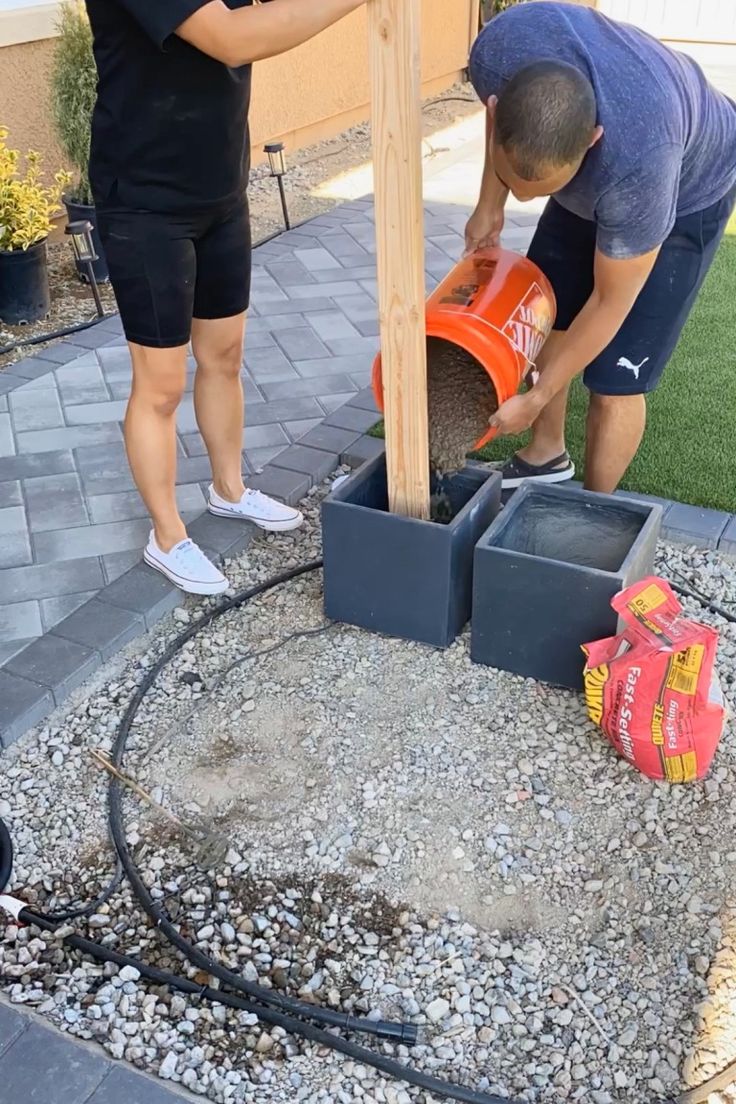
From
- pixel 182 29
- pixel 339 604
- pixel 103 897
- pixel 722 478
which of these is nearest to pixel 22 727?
pixel 103 897

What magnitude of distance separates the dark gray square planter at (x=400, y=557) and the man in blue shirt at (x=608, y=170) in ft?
1.05

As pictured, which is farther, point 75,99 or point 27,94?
point 27,94

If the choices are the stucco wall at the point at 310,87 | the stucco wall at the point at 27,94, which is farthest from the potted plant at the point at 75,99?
the stucco wall at the point at 310,87

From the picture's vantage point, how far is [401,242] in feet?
7.23

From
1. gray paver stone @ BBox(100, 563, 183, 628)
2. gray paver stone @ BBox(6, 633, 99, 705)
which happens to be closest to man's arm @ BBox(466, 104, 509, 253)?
gray paver stone @ BBox(100, 563, 183, 628)

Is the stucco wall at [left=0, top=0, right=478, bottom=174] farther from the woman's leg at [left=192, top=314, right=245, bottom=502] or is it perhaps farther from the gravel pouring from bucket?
the gravel pouring from bucket

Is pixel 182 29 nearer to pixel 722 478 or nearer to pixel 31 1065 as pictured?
pixel 31 1065

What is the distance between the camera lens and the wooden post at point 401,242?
2.03 m

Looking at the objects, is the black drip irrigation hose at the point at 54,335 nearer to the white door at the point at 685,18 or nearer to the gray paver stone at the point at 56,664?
the gray paver stone at the point at 56,664

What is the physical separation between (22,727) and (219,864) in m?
0.65

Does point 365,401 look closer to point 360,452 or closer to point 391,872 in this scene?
point 360,452

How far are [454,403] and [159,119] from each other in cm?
100

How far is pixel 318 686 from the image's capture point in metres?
2.57

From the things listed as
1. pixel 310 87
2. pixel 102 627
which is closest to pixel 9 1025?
pixel 102 627
